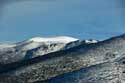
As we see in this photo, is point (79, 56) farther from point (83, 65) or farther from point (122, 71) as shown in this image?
point (122, 71)

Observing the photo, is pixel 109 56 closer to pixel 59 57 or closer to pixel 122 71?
pixel 59 57

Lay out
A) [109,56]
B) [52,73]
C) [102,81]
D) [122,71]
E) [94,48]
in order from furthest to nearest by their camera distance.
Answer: [94,48] → [109,56] → [52,73] → [122,71] → [102,81]

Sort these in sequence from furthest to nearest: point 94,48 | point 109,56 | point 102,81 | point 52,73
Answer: point 94,48
point 109,56
point 52,73
point 102,81

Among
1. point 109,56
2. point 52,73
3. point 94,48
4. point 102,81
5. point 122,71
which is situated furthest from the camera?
point 94,48

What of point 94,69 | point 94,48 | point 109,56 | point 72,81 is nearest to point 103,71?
point 94,69

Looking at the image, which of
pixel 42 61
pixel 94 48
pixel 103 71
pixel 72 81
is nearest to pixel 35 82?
pixel 72 81

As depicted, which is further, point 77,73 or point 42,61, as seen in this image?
point 42,61

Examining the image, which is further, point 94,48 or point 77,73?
point 94,48

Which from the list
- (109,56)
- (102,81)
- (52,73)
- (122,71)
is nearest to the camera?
(102,81)
